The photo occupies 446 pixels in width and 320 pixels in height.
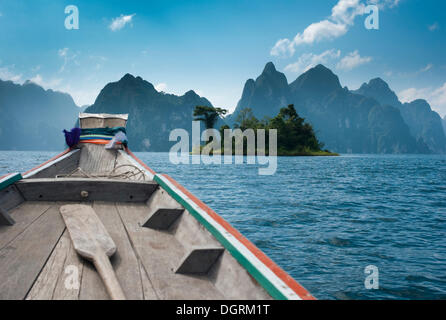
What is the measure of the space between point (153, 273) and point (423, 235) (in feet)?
24.3

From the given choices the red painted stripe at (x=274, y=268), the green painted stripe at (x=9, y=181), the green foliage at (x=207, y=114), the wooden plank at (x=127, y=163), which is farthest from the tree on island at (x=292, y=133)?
the red painted stripe at (x=274, y=268)

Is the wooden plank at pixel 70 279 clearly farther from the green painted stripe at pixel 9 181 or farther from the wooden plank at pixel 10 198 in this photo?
the green painted stripe at pixel 9 181

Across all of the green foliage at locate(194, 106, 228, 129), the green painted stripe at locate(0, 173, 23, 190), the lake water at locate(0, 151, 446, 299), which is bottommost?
the lake water at locate(0, 151, 446, 299)

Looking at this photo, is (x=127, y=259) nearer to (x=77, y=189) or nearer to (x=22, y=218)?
(x=22, y=218)

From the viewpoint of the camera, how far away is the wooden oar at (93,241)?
5.44 feet

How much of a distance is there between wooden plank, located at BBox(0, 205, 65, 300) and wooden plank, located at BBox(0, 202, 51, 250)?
0.05 meters

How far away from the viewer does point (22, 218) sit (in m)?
2.80

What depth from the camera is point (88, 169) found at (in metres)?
7.23

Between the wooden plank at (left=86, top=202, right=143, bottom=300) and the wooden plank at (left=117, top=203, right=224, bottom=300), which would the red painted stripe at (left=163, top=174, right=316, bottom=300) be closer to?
the wooden plank at (left=117, top=203, right=224, bottom=300)

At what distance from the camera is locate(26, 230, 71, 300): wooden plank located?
5.35ft

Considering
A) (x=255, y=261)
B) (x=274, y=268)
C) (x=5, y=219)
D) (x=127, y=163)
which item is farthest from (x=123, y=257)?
(x=127, y=163)

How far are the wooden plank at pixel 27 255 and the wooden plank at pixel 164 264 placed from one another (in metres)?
0.58

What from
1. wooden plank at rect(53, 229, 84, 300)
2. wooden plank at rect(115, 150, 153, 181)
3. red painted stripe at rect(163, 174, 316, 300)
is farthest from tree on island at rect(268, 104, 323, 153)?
wooden plank at rect(53, 229, 84, 300)

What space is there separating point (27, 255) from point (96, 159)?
6.21m
